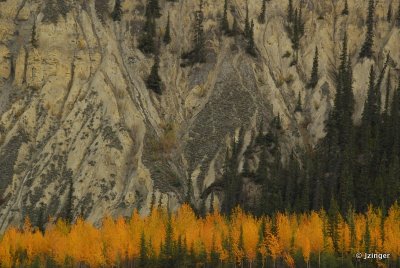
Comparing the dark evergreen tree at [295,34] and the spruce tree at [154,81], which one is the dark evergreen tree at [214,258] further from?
the dark evergreen tree at [295,34]

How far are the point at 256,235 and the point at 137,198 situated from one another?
26.5m

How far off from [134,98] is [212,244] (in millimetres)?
43795

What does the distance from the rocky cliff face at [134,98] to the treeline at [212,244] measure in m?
13.7

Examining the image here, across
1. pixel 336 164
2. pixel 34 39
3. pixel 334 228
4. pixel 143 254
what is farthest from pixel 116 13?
pixel 334 228

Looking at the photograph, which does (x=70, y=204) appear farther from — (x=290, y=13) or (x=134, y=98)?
(x=290, y=13)

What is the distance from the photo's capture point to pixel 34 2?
443ft

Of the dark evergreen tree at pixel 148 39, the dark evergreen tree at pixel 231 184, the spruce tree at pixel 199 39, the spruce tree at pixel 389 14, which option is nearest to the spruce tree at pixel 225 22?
the spruce tree at pixel 199 39

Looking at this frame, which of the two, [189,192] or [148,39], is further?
[148,39]

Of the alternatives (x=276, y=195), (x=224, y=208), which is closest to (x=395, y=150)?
(x=276, y=195)

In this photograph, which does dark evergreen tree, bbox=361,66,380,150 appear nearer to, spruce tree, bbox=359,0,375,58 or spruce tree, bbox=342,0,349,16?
spruce tree, bbox=359,0,375,58

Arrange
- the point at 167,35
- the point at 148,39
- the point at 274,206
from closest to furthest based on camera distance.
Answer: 1. the point at 274,206
2. the point at 148,39
3. the point at 167,35

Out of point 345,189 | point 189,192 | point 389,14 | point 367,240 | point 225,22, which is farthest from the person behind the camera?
point 389,14

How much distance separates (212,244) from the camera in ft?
303

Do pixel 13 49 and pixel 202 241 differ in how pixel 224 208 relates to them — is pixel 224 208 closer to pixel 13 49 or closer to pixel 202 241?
pixel 202 241
